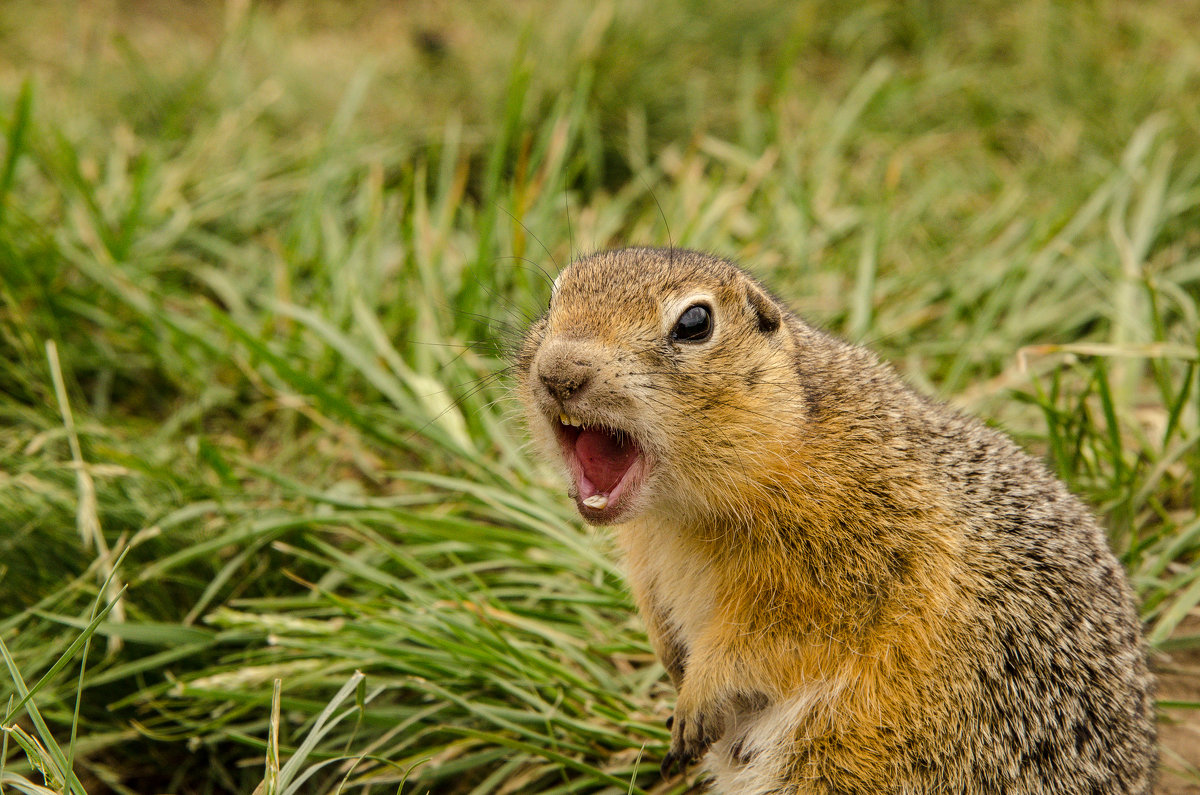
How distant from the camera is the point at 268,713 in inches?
153

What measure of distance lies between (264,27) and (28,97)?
13.1ft

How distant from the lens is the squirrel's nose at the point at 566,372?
268 cm

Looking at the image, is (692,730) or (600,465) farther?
(692,730)

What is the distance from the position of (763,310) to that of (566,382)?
0.73 m

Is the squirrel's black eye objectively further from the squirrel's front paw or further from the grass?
the grass

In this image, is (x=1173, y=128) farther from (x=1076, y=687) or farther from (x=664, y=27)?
(x=1076, y=687)

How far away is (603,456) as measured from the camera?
290 centimetres

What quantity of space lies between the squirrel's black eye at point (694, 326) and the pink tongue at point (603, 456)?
0.33 m

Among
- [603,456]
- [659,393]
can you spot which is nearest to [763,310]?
[659,393]

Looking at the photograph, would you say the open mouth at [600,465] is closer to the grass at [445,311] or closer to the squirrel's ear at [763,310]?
the squirrel's ear at [763,310]

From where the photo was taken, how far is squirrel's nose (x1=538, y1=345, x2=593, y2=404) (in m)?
2.68

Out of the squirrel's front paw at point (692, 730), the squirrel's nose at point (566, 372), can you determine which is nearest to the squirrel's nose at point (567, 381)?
the squirrel's nose at point (566, 372)

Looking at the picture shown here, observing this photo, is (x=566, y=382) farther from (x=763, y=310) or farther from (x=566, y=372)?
(x=763, y=310)

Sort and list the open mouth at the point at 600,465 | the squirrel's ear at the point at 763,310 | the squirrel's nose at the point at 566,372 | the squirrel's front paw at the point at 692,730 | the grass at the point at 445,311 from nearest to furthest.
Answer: the squirrel's nose at the point at 566,372
the open mouth at the point at 600,465
the squirrel's front paw at the point at 692,730
the squirrel's ear at the point at 763,310
the grass at the point at 445,311
